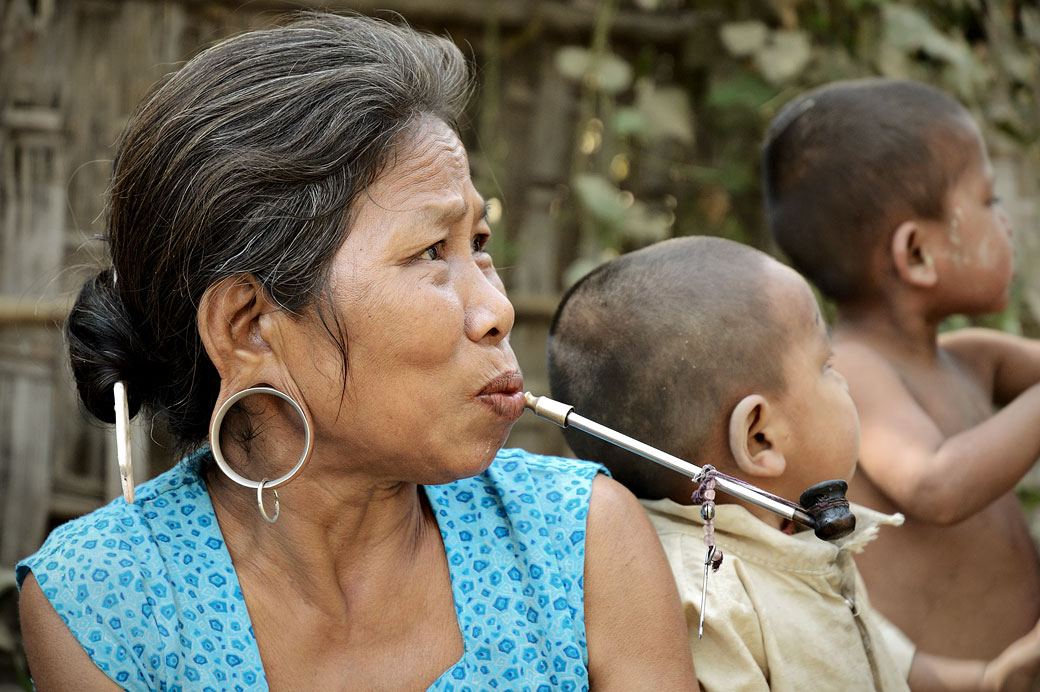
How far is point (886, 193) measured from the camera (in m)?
2.25

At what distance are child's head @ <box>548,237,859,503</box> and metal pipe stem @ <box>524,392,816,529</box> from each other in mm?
171

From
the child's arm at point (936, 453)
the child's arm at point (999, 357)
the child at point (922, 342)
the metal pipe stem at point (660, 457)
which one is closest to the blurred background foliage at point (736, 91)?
the child's arm at point (999, 357)

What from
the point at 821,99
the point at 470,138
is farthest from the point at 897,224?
the point at 470,138

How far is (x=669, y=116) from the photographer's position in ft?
11.2

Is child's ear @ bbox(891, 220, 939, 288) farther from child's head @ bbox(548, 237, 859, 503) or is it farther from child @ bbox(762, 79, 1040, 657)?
child's head @ bbox(548, 237, 859, 503)

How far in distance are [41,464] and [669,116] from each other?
219 cm

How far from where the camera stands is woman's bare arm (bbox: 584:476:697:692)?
142 centimetres

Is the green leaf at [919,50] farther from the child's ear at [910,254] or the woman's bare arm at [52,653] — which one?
the woman's bare arm at [52,653]

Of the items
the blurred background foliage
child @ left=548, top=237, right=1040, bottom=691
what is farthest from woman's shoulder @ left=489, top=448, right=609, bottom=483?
the blurred background foliage

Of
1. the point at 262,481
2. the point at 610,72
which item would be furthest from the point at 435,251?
the point at 610,72

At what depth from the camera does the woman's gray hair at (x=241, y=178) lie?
1.33 metres

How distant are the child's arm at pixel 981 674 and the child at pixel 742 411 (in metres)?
0.12

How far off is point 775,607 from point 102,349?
3.50 feet

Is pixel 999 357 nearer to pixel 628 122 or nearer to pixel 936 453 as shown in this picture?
pixel 936 453
